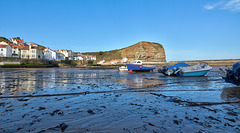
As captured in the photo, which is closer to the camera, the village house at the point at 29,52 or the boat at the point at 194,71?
the boat at the point at 194,71

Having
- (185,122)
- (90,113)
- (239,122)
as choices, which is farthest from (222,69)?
(90,113)

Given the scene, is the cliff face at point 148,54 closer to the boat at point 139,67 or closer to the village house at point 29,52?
the village house at point 29,52

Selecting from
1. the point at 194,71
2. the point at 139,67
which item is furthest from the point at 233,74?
the point at 139,67

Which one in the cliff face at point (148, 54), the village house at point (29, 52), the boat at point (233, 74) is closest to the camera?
the boat at point (233, 74)

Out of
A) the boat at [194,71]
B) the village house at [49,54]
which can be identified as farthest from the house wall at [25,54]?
the boat at [194,71]

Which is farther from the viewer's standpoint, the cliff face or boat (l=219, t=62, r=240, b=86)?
the cliff face

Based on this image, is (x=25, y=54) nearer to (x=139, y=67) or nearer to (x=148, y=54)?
(x=139, y=67)

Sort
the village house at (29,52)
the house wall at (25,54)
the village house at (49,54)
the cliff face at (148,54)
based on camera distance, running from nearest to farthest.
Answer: the village house at (29,52) → the house wall at (25,54) → the village house at (49,54) → the cliff face at (148,54)

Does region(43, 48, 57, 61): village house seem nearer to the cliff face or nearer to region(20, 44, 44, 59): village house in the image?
region(20, 44, 44, 59): village house

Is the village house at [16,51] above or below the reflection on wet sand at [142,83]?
above

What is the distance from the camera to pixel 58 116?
545cm

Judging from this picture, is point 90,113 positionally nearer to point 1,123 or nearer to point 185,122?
point 1,123

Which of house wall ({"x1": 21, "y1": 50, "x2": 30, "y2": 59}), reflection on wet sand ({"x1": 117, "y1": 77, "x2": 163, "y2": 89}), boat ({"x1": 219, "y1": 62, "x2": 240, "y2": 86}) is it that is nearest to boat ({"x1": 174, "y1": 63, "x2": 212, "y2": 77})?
reflection on wet sand ({"x1": 117, "y1": 77, "x2": 163, "y2": 89})

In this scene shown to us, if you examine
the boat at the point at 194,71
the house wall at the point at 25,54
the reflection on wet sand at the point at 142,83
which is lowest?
the reflection on wet sand at the point at 142,83
